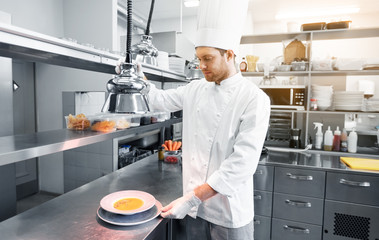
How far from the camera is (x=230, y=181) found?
4.28 ft

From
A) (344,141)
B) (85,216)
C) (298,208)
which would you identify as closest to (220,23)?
(85,216)

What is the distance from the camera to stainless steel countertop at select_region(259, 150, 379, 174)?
93.0 inches

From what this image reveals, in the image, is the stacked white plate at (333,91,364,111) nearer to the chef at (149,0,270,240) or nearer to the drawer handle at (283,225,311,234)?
the drawer handle at (283,225,311,234)

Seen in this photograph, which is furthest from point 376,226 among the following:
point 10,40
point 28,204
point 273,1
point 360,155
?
point 28,204

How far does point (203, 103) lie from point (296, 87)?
1.83 meters

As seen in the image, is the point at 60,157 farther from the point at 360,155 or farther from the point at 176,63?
the point at 360,155

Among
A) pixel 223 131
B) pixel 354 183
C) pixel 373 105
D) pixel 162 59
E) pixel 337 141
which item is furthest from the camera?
pixel 337 141

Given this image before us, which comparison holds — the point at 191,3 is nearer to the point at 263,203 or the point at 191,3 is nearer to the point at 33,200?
the point at 263,203

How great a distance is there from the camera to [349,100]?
111 inches

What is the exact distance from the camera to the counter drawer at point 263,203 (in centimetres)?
253

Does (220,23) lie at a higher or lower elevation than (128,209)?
higher

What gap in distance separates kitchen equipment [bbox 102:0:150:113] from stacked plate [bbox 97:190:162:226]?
0.55 meters

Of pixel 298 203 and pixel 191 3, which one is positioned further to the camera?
pixel 191 3

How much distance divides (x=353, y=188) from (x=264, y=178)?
78 cm
